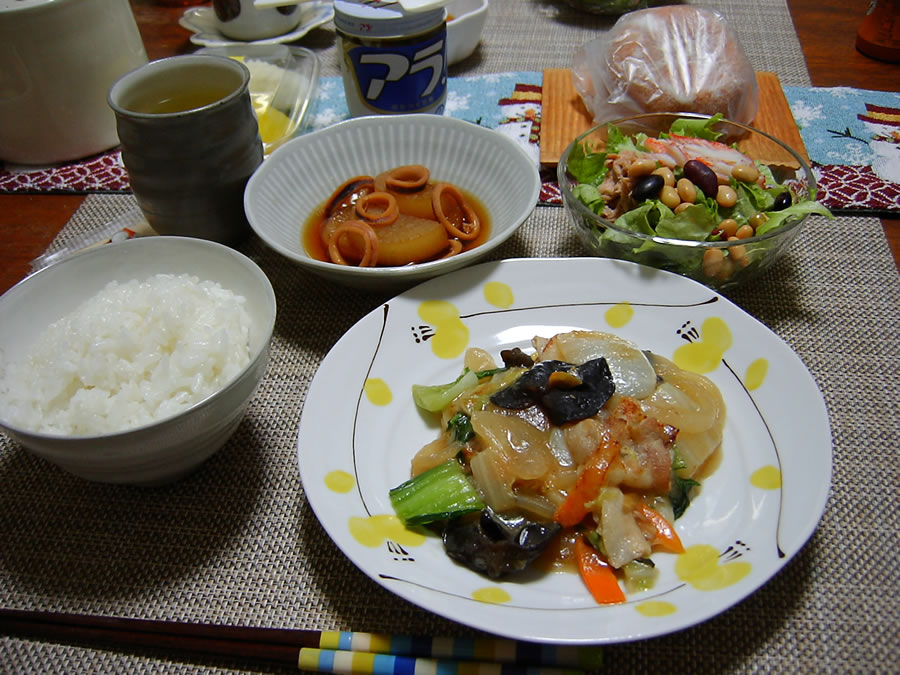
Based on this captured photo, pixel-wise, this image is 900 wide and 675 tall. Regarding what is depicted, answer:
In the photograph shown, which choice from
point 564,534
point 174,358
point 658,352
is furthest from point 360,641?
point 658,352

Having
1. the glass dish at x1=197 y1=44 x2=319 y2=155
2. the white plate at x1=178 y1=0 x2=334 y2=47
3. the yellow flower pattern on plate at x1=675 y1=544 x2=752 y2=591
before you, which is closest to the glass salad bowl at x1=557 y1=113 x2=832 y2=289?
the yellow flower pattern on plate at x1=675 y1=544 x2=752 y2=591

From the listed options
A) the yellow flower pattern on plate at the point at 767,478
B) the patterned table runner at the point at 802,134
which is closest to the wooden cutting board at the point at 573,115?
the patterned table runner at the point at 802,134

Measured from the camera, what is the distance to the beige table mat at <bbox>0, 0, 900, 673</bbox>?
1.17 m

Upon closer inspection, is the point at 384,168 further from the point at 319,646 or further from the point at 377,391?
the point at 319,646

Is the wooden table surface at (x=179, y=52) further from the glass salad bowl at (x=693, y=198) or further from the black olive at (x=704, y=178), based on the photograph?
the black olive at (x=704, y=178)

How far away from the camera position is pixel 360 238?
6.16ft

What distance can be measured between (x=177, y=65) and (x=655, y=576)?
1.97 meters

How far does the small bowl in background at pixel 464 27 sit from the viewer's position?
2826 mm

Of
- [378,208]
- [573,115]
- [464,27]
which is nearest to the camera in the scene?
[378,208]

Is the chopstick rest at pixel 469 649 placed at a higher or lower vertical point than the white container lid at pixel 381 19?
lower

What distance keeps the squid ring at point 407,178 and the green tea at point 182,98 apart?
56 cm

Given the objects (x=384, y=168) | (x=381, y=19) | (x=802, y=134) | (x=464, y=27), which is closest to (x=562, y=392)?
(x=384, y=168)

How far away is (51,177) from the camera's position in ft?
8.12

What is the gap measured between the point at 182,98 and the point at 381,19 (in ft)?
2.38
